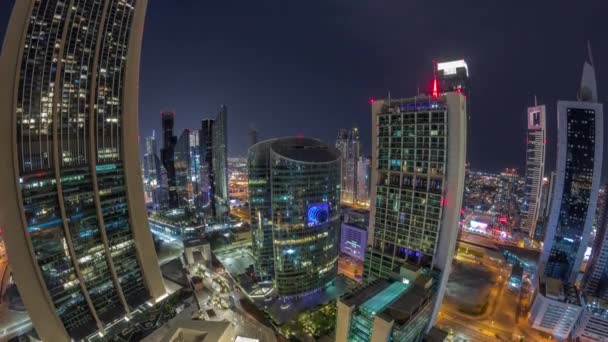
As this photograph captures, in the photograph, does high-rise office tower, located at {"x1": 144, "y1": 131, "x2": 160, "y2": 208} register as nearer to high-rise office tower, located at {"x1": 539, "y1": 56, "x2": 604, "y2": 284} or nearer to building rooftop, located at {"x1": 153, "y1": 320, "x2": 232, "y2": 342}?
building rooftop, located at {"x1": 153, "y1": 320, "x2": 232, "y2": 342}

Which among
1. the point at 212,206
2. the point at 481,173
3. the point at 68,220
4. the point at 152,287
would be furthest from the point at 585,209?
the point at 481,173

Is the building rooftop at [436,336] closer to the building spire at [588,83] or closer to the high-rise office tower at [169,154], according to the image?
the building spire at [588,83]

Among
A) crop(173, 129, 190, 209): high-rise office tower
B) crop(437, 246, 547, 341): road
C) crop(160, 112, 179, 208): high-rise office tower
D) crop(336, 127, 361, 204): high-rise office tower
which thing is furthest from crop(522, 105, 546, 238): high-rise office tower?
crop(160, 112, 179, 208): high-rise office tower

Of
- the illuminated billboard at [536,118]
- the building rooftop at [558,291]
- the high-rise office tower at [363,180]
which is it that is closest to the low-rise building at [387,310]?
the building rooftop at [558,291]

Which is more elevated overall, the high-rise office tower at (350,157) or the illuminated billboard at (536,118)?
the illuminated billboard at (536,118)

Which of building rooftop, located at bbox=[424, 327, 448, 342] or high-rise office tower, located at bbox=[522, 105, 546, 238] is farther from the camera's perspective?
high-rise office tower, located at bbox=[522, 105, 546, 238]

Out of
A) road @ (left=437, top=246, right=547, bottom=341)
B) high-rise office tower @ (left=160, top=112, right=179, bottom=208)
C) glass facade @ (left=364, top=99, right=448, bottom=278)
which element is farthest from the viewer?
high-rise office tower @ (left=160, top=112, right=179, bottom=208)

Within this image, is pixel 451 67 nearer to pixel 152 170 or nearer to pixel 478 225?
pixel 478 225

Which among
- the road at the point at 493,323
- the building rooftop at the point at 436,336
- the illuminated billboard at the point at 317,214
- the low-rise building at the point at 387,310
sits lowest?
the road at the point at 493,323
